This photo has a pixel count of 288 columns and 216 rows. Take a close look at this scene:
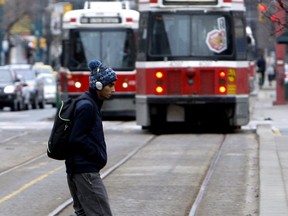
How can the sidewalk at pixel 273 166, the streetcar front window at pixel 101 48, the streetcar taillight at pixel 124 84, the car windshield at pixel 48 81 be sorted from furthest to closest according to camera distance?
the car windshield at pixel 48 81, the streetcar taillight at pixel 124 84, the streetcar front window at pixel 101 48, the sidewalk at pixel 273 166

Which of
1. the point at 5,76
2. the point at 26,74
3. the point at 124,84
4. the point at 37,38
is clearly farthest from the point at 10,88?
the point at 37,38

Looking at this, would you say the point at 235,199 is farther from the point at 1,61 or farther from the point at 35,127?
the point at 1,61

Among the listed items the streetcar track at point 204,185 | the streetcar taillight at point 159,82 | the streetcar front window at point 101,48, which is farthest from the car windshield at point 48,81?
the streetcar track at point 204,185

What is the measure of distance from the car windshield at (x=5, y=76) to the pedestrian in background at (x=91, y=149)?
108ft

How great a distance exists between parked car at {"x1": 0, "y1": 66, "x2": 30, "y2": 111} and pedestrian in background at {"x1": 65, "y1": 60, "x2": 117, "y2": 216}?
32.6 m

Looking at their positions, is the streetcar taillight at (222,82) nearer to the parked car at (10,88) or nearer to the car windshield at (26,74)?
the parked car at (10,88)

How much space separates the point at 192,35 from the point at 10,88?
17.8 metres

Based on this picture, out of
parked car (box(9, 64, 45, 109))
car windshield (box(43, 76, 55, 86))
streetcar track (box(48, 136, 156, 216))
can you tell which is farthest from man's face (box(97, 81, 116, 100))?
car windshield (box(43, 76, 55, 86))

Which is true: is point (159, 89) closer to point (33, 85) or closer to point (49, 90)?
point (33, 85)

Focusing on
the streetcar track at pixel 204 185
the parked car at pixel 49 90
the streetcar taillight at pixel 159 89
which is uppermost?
the streetcar taillight at pixel 159 89

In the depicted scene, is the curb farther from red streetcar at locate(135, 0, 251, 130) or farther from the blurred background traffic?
red streetcar at locate(135, 0, 251, 130)

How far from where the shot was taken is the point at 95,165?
868cm

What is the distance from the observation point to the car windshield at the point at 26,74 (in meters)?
46.2

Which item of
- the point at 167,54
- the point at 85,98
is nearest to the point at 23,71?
the point at 167,54
